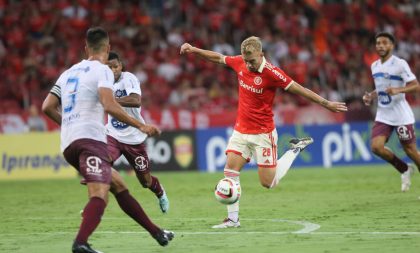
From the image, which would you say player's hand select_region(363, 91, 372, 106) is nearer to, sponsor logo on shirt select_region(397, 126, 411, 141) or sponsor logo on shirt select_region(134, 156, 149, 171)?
sponsor logo on shirt select_region(397, 126, 411, 141)

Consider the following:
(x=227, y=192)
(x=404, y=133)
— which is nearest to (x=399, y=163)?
(x=404, y=133)

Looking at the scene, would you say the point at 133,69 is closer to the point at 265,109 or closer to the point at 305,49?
the point at 305,49

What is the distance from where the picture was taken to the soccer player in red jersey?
12.0 m

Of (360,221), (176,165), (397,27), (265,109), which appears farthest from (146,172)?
(397,27)

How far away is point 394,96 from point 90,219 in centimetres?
869

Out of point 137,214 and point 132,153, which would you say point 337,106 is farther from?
point 132,153

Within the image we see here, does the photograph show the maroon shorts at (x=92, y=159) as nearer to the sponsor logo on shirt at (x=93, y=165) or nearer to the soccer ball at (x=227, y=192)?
the sponsor logo on shirt at (x=93, y=165)

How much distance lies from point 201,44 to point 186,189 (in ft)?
38.2

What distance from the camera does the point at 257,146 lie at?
40.6ft

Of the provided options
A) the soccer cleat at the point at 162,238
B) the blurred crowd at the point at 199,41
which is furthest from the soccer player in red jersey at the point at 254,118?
the blurred crowd at the point at 199,41

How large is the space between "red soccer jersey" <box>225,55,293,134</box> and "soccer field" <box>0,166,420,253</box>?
1360 mm

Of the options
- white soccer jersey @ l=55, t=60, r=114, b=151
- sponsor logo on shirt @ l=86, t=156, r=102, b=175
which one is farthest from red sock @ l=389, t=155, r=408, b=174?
sponsor logo on shirt @ l=86, t=156, r=102, b=175

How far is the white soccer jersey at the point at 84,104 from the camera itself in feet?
30.2

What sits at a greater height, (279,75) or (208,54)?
(208,54)
